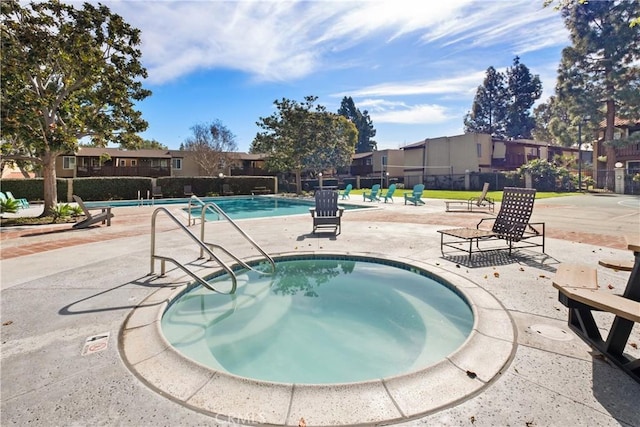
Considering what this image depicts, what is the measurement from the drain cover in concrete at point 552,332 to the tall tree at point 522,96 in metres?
70.8

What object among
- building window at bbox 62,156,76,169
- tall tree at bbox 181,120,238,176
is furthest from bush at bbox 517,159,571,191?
building window at bbox 62,156,76,169

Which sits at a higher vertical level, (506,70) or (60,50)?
(506,70)

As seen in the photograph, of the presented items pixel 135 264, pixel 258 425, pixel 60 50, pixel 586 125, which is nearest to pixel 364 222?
pixel 135 264

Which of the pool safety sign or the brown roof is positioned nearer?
the pool safety sign

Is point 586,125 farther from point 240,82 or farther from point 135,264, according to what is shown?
point 135,264

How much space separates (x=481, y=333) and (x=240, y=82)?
69.8 feet

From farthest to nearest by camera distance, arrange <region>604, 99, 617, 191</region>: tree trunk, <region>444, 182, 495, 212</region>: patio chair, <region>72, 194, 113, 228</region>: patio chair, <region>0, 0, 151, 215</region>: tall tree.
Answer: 1. <region>604, 99, 617, 191</region>: tree trunk
2. <region>444, 182, 495, 212</region>: patio chair
3. <region>0, 0, 151, 215</region>: tall tree
4. <region>72, 194, 113, 228</region>: patio chair

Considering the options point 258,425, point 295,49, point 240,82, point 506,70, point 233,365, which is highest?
point 506,70

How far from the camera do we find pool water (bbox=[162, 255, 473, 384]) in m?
3.45

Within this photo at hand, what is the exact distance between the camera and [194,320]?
440cm

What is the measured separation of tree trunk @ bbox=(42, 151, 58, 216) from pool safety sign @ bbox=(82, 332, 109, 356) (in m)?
12.9

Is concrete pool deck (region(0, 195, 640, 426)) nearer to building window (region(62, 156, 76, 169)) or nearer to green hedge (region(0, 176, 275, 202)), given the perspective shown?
green hedge (region(0, 176, 275, 202))

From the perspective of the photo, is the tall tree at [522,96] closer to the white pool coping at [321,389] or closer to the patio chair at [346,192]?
the patio chair at [346,192]

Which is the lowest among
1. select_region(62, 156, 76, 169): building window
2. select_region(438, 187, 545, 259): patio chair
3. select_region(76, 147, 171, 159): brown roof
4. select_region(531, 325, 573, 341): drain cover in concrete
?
select_region(531, 325, 573, 341): drain cover in concrete
